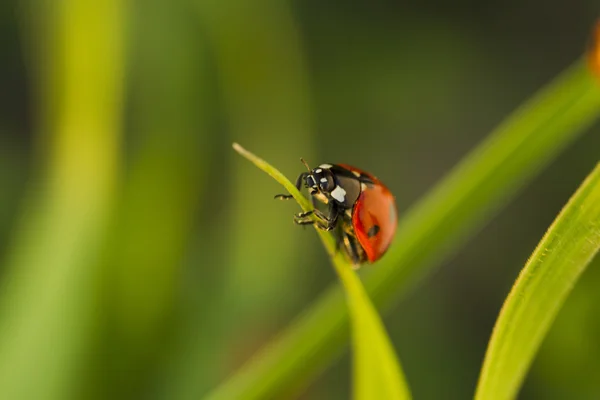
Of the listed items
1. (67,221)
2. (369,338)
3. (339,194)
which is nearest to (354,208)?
(339,194)

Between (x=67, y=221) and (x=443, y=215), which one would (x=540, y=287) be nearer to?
(x=443, y=215)

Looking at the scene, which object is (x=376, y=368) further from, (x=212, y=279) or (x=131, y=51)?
(x=131, y=51)

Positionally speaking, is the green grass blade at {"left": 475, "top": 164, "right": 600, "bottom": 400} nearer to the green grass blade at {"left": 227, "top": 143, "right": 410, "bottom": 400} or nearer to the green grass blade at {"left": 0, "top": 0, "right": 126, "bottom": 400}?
the green grass blade at {"left": 227, "top": 143, "right": 410, "bottom": 400}

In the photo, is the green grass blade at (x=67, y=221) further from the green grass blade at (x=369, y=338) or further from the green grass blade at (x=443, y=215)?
the green grass blade at (x=369, y=338)

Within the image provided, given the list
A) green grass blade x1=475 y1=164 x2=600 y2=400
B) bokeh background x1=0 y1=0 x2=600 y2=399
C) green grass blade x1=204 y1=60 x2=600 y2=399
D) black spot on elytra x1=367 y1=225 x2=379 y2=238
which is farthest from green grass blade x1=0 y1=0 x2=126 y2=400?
green grass blade x1=475 y1=164 x2=600 y2=400

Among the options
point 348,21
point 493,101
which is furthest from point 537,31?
point 348,21

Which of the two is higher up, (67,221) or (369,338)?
(67,221)
